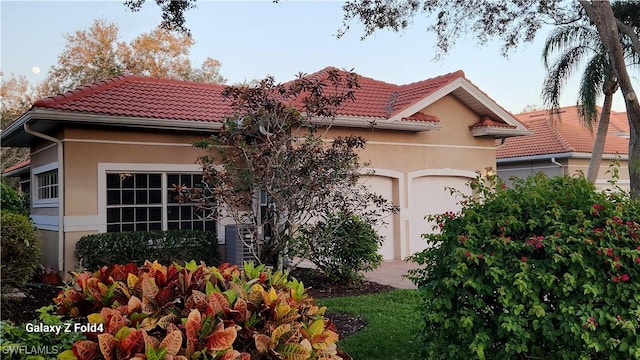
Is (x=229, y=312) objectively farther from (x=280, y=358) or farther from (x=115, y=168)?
(x=115, y=168)

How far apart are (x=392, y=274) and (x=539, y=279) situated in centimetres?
740

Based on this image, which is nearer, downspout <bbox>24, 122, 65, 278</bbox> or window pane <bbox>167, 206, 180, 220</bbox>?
downspout <bbox>24, 122, 65, 278</bbox>

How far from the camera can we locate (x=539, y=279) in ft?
13.5

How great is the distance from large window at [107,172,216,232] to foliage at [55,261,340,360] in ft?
24.1

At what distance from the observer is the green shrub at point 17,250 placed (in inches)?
291

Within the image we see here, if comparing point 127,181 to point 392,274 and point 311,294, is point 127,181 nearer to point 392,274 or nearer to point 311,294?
point 311,294

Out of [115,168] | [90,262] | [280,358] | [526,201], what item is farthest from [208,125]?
[280,358]

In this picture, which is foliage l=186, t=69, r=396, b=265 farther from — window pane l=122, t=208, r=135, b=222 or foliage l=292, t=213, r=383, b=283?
window pane l=122, t=208, r=135, b=222

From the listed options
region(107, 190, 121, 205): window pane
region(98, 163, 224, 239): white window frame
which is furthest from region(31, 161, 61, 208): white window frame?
region(107, 190, 121, 205): window pane

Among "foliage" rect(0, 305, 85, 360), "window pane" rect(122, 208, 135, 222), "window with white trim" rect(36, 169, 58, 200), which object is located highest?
"window with white trim" rect(36, 169, 58, 200)

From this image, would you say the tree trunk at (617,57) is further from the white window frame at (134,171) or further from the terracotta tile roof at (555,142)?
the terracotta tile roof at (555,142)

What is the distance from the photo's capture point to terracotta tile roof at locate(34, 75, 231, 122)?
10391 millimetres

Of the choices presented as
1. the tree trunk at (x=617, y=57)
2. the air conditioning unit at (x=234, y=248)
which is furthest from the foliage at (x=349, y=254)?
the tree trunk at (x=617, y=57)

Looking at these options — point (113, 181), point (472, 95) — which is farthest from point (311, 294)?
point (472, 95)
